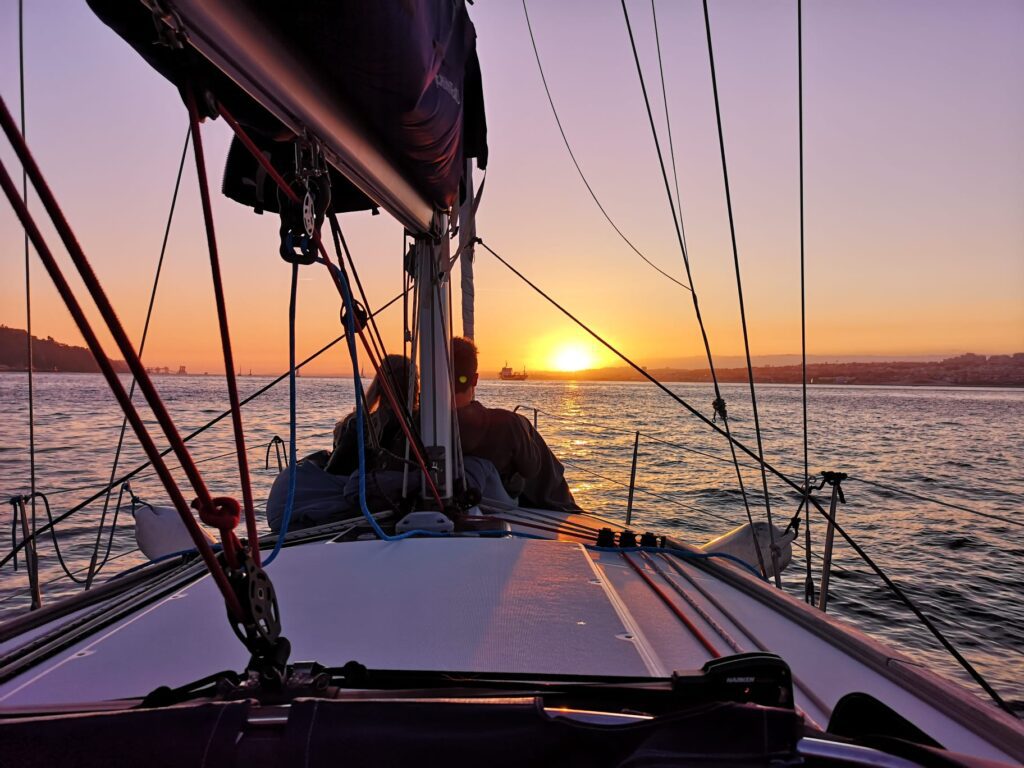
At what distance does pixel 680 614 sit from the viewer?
1.44m

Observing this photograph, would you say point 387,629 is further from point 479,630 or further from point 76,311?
point 76,311

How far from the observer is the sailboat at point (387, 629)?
591mm

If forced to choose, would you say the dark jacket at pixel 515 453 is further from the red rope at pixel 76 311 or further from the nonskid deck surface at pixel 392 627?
the red rope at pixel 76 311

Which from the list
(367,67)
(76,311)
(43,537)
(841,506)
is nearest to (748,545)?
(367,67)

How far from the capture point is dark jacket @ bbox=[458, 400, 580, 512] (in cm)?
313

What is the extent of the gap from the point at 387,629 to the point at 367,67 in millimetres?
1104

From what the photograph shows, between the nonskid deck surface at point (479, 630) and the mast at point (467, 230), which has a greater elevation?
the mast at point (467, 230)

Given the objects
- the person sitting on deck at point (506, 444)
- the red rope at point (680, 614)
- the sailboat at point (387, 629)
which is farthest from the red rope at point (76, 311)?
the person sitting on deck at point (506, 444)

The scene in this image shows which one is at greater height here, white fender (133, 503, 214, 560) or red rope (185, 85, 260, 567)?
red rope (185, 85, 260, 567)

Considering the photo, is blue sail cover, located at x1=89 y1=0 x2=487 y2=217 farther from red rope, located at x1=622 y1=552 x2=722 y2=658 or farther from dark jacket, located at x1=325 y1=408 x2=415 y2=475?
red rope, located at x1=622 y1=552 x2=722 y2=658

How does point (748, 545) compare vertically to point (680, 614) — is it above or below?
below

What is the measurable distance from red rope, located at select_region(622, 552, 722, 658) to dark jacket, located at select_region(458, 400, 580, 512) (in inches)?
52.8

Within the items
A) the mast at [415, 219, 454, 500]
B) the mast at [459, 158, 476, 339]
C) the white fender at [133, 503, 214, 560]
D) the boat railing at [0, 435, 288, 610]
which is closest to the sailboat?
the mast at [415, 219, 454, 500]

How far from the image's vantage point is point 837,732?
2.35 feet
